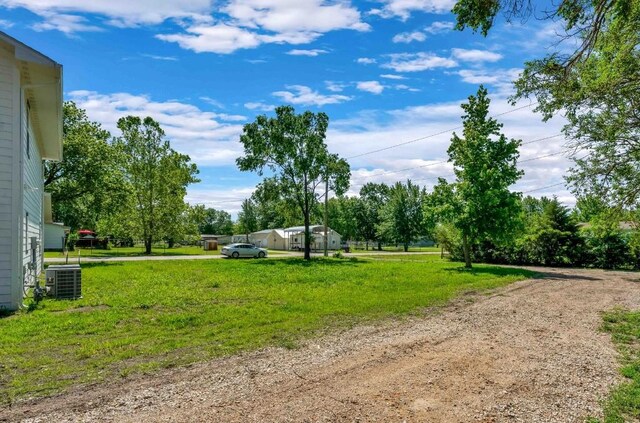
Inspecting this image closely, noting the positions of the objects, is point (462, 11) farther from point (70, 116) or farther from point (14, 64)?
point (70, 116)

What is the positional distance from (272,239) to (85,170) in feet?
135

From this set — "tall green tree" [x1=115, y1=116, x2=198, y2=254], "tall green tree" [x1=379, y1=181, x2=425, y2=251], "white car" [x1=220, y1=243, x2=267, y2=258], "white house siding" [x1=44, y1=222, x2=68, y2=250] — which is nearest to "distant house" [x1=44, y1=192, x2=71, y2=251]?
"white house siding" [x1=44, y1=222, x2=68, y2=250]

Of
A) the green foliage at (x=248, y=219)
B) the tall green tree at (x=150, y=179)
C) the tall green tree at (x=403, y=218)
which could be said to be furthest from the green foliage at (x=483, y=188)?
the green foliage at (x=248, y=219)

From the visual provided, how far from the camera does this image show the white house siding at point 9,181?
9.41m

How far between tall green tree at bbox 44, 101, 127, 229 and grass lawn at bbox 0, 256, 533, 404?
32.8ft

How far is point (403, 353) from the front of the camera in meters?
6.50

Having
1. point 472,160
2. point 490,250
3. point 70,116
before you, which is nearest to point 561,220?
point 490,250

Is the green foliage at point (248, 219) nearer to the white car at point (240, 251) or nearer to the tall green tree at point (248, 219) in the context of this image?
→ the tall green tree at point (248, 219)

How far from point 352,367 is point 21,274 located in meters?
8.40

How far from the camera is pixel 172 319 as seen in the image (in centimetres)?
873

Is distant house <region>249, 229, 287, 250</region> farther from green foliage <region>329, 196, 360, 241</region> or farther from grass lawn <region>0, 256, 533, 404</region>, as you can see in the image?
grass lawn <region>0, 256, 533, 404</region>

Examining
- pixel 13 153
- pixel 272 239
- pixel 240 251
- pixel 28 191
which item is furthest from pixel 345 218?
pixel 13 153

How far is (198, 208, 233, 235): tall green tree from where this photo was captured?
103938 millimetres

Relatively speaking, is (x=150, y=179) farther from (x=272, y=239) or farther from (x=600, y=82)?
(x=600, y=82)
